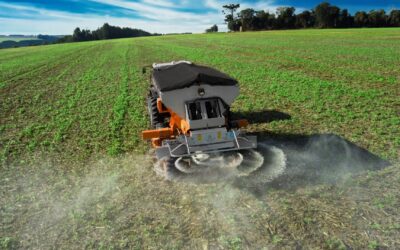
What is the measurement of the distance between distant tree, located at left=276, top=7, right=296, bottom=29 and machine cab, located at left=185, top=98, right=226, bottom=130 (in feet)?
356

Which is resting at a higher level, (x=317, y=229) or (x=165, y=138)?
(x=165, y=138)

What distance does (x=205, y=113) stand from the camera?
907 centimetres

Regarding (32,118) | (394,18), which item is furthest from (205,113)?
(394,18)

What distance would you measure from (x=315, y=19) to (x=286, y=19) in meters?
8.65

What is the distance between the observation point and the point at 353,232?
6.24m

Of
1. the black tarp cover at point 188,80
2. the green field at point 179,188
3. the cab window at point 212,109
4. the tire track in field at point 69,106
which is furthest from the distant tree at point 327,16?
the cab window at point 212,109

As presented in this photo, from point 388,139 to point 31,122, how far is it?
42.7 feet

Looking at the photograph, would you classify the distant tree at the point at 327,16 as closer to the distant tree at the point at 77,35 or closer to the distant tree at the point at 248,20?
the distant tree at the point at 248,20

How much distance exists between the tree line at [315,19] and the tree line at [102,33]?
200 ft

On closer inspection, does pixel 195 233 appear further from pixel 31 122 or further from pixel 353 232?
pixel 31 122

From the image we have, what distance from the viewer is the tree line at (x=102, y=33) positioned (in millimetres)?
149250

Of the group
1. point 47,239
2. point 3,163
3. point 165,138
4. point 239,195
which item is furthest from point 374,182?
point 3,163

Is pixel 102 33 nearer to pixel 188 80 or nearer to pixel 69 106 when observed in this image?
pixel 69 106

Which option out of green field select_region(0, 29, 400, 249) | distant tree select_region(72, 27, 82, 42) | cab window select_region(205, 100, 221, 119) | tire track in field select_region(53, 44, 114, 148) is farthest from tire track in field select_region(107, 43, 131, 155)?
distant tree select_region(72, 27, 82, 42)
